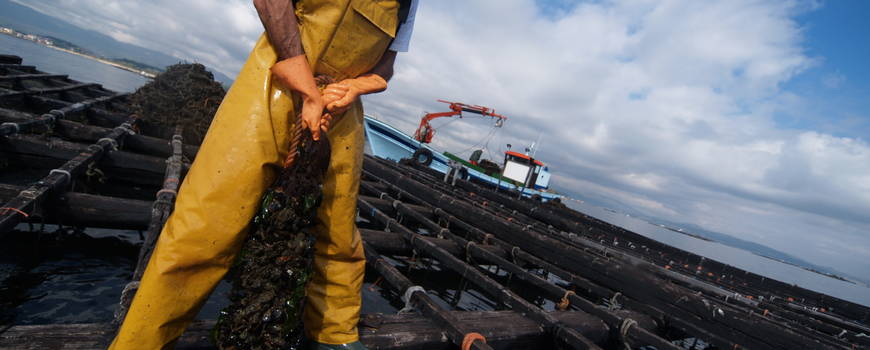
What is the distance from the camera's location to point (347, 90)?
1844mm

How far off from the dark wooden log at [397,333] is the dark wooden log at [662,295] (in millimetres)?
1666

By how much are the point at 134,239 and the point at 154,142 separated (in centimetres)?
272

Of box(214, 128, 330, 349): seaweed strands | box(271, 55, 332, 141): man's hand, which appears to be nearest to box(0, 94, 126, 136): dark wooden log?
box(214, 128, 330, 349): seaweed strands

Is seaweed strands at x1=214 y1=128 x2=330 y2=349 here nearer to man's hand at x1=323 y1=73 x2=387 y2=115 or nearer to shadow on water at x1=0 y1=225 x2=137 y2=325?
man's hand at x1=323 y1=73 x2=387 y2=115

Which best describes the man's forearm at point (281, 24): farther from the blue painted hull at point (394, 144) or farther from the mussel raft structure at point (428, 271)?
the blue painted hull at point (394, 144)

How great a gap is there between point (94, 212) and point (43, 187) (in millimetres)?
545

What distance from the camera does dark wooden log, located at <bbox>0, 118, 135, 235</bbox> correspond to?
2363 mm

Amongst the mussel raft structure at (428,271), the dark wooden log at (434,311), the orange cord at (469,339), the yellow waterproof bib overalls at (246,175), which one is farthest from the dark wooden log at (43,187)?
the orange cord at (469,339)

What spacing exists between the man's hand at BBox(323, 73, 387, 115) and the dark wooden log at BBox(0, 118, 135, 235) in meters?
2.49

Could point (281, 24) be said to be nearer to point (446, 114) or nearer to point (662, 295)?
point (662, 295)

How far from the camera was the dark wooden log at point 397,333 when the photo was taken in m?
1.61

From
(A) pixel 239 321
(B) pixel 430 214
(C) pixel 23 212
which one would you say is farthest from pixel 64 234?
(B) pixel 430 214

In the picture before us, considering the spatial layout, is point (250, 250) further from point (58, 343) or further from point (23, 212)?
point (23, 212)

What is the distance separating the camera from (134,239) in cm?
462
